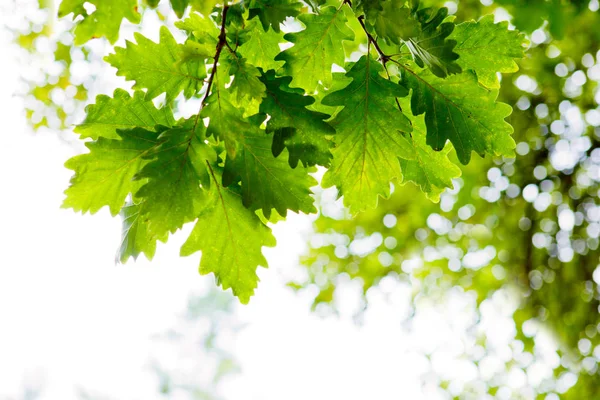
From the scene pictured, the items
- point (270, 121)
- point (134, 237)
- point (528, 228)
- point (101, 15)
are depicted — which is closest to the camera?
point (101, 15)

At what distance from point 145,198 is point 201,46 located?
1.03 feet

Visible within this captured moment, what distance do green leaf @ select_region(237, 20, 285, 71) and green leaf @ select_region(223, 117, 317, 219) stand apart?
7.5 inches

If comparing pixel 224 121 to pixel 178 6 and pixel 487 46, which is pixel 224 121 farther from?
pixel 487 46

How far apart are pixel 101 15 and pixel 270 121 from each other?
0.34 m

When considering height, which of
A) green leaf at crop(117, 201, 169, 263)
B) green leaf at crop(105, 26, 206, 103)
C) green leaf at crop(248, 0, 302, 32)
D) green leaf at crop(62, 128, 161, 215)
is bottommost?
→ green leaf at crop(117, 201, 169, 263)

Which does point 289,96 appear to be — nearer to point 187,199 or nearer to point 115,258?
point 187,199

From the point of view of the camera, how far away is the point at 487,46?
43.9 inches

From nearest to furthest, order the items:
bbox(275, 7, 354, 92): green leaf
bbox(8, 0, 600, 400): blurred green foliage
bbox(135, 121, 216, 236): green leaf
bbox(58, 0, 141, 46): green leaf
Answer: bbox(58, 0, 141, 46): green leaf < bbox(135, 121, 216, 236): green leaf < bbox(275, 7, 354, 92): green leaf < bbox(8, 0, 600, 400): blurred green foliage

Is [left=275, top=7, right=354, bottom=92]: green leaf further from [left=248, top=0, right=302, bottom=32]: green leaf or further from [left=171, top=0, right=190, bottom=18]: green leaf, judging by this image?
[left=171, top=0, right=190, bottom=18]: green leaf

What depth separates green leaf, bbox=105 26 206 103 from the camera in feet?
3.63

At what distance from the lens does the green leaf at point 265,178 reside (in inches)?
41.6

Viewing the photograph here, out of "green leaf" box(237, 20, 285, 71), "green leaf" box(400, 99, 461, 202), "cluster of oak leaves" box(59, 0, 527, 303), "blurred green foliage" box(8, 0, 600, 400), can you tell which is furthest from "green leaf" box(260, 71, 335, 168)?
"blurred green foliage" box(8, 0, 600, 400)

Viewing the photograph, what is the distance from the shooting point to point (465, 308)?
172 inches

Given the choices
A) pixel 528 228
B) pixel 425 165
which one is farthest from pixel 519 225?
pixel 425 165
